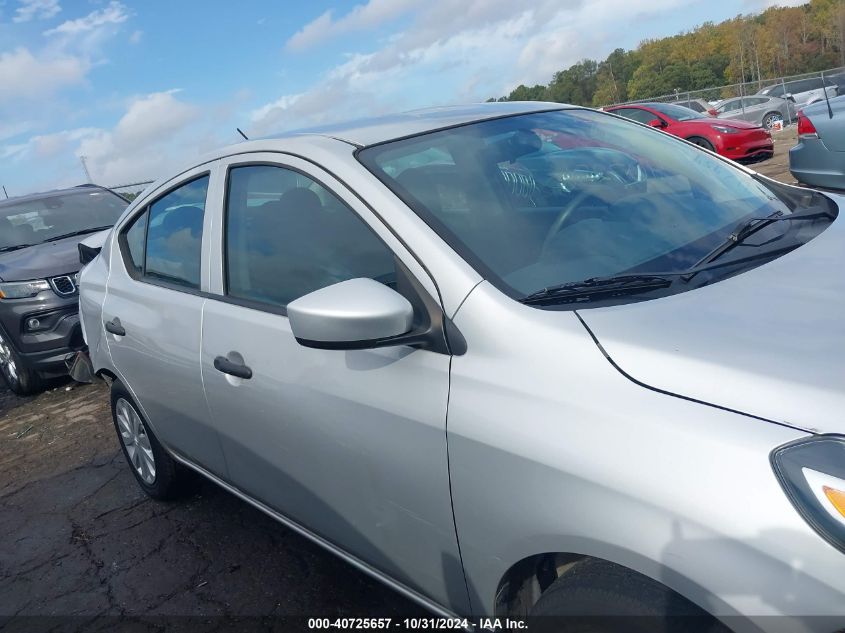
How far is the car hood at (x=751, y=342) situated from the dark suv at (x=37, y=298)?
528 cm

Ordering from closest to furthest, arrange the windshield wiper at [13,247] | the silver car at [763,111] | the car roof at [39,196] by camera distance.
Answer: the windshield wiper at [13,247]
the car roof at [39,196]
the silver car at [763,111]

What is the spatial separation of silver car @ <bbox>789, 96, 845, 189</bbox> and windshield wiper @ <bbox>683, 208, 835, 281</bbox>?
8.69ft

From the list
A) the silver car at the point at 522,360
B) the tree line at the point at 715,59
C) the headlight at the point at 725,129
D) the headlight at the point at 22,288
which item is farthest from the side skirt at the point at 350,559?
the tree line at the point at 715,59

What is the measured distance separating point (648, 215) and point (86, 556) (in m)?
2.98

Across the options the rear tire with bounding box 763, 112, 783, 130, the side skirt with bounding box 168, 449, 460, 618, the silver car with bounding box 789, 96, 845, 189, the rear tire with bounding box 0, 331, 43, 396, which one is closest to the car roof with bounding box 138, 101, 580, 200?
the side skirt with bounding box 168, 449, 460, 618

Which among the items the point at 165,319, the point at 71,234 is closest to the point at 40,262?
the point at 71,234

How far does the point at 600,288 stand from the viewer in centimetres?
185

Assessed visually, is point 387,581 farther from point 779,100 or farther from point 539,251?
point 779,100

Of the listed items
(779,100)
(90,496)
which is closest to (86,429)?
(90,496)

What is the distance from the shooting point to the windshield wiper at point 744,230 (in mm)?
1947

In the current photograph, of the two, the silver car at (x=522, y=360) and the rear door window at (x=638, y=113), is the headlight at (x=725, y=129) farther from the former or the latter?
the silver car at (x=522, y=360)

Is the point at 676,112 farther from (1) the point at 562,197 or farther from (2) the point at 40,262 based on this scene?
(1) the point at 562,197

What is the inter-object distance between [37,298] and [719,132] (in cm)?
1156

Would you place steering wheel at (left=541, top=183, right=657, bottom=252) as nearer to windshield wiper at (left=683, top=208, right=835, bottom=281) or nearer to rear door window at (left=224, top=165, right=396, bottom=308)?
windshield wiper at (left=683, top=208, right=835, bottom=281)
